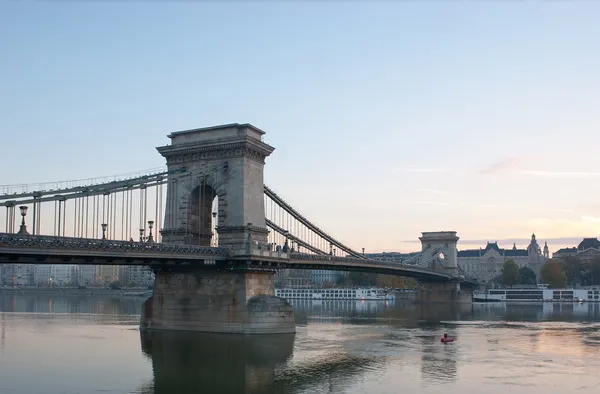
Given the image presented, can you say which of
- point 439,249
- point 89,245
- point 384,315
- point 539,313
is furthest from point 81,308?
point 89,245

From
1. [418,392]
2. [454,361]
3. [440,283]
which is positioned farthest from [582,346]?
[440,283]

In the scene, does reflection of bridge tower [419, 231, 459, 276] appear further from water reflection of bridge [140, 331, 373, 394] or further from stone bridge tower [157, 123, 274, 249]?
water reflection of bridge [140, 331, 373, 394]

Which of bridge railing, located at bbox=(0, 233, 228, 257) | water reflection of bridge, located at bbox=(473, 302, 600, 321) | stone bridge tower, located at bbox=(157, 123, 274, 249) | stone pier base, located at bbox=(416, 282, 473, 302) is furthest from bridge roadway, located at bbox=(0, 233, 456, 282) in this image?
stone pier base, located at bbox=(416, 282, 473, 302)

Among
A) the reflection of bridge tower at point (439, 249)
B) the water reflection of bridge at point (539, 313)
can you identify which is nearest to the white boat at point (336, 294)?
the reflection of bridge tower at point (439, 249)

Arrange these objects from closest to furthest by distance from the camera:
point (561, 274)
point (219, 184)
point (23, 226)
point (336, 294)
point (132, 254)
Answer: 1. point (23, 226)
2. point (132, 254)
3. point (219, 184)
4. point (336, 294)
5. point (561, 274)

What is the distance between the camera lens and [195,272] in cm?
5600

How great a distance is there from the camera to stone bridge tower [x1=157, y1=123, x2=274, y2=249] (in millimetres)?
57469

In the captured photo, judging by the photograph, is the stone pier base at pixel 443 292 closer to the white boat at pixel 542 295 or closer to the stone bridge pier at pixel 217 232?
the white boat at pixel 542 295

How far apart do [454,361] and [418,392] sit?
38.0ft

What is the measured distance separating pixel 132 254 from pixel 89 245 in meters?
3.48

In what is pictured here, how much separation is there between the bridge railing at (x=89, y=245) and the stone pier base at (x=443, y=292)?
98.7m

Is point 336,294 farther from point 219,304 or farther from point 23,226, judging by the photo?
point 23,226

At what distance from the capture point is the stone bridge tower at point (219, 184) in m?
57.5

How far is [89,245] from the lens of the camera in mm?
41344
